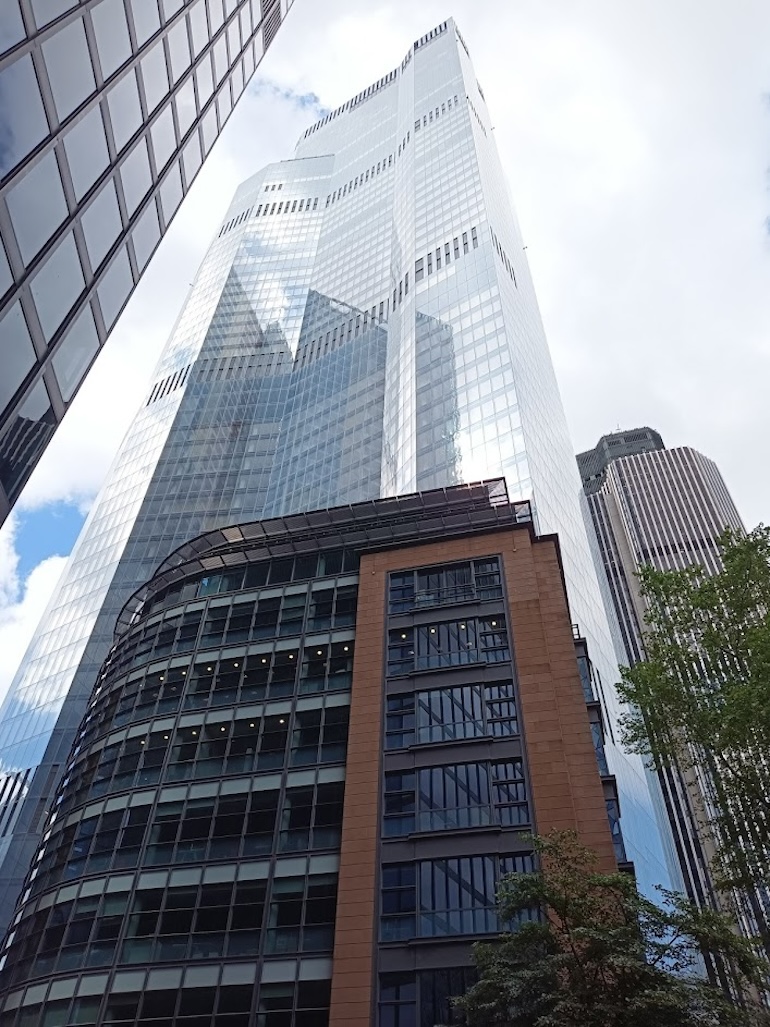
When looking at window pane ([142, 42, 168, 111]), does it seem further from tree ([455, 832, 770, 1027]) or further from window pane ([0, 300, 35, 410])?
tree ([455, 832, 770, 1027])

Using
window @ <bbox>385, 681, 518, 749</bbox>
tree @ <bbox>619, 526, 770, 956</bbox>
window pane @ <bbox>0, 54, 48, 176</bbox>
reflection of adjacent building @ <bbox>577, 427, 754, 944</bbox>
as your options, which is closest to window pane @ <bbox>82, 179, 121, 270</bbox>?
window pane @ <bbox>0, 54, 48, 176</bbox>

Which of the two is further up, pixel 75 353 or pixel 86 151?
pixel 86 151

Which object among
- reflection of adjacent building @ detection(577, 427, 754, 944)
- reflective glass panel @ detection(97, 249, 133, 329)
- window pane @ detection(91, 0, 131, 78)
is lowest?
reflective glass panel @ detection(97, 249, 133, 329)

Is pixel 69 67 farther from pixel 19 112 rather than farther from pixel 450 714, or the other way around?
pixel 450 714

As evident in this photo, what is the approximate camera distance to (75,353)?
15680mm

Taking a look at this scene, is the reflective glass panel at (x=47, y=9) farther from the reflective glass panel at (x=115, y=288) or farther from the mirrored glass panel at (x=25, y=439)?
the mirrored glass panel at (x=25, y=439)

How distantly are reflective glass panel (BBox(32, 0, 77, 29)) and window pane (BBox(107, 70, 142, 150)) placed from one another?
246 cm

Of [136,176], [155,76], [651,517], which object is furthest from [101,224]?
[651,517]

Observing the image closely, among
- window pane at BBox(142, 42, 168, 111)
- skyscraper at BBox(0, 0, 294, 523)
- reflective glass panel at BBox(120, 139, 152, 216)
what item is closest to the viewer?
skyscraper at BBox(0, 0, 294, 523)

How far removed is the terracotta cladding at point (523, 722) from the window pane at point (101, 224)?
22.7 meters

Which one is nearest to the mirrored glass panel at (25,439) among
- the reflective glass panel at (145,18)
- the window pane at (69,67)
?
the window pane at (69,67)

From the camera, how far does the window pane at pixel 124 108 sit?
53.9 feet

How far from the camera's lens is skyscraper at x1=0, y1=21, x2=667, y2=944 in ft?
201

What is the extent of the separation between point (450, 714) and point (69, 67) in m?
26.6
